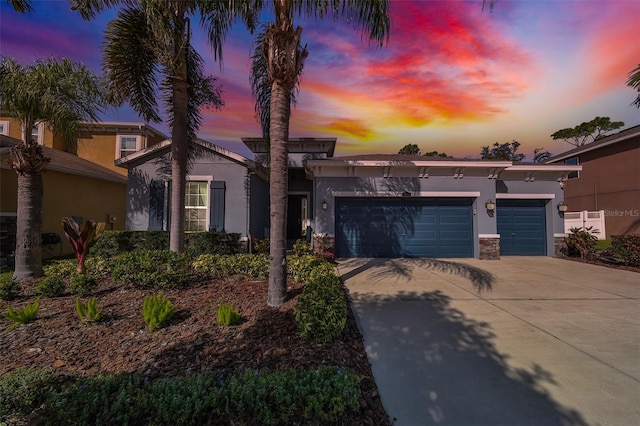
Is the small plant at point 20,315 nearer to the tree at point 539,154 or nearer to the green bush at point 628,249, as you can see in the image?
the green bush at point 628,249

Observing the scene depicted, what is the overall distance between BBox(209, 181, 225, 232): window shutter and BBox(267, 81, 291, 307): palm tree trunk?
19.0 feet

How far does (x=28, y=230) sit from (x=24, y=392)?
233 inches

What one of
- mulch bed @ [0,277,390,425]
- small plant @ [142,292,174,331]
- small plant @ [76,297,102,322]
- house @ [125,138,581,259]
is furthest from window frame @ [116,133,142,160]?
small plant @ [142,292,174,331]

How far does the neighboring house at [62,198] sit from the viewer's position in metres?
8.40

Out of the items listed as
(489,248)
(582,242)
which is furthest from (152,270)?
(582,242)

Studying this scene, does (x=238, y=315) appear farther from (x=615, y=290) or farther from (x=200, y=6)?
(x=615, y=290)

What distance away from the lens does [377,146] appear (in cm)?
1677

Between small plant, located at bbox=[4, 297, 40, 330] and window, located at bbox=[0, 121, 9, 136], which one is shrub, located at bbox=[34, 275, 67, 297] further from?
window, located at bbox=[0, 121, 9, 136]

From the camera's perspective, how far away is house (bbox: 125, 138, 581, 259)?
980 centimetres

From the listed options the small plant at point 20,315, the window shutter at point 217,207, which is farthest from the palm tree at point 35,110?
the window shutter at point 217,207

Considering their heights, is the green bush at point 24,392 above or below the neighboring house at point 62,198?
below

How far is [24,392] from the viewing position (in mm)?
2326

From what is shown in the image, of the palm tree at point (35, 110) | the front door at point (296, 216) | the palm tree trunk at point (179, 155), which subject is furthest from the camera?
the front door at point (296, 216)

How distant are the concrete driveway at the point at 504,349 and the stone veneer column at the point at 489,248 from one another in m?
3.11
